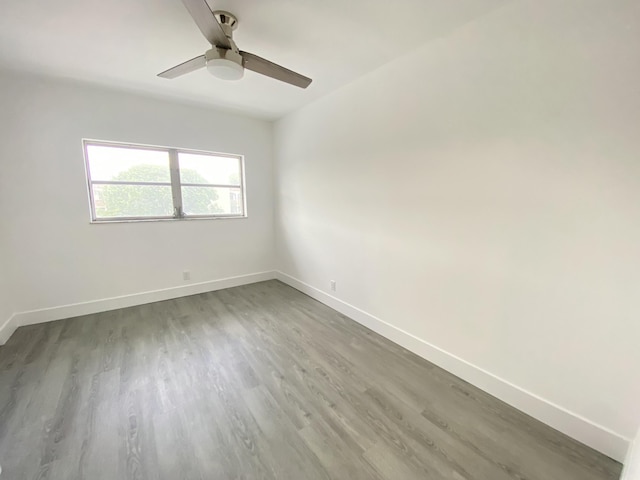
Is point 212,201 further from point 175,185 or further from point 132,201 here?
point 132,201

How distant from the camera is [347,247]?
9.87ft

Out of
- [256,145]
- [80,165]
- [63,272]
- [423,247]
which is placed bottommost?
[63,272]

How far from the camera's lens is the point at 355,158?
2771 millimetres

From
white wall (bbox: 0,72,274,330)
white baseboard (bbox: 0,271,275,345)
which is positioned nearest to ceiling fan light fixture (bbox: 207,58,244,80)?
white wall (bbox: 0,72,274,330)

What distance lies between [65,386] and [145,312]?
1.29 metres

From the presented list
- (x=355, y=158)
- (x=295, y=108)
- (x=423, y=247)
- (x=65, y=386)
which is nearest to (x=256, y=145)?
A: (x=295, y=108)

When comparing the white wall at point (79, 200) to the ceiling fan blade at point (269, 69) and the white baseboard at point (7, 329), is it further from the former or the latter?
the ceiling fan blade at point (269, 69)

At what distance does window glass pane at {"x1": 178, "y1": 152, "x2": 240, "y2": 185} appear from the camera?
3.59 metres

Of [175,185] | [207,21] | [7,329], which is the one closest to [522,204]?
[207,21]

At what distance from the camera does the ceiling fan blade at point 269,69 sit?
1.81m

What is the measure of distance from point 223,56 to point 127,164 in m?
2.31

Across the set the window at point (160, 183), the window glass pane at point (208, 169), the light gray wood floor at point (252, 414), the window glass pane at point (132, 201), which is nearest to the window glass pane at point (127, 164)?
the window at point (160, 183)

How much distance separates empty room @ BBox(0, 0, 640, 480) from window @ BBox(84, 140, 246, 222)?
1.5 inches

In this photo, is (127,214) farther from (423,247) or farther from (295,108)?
(423,247)
